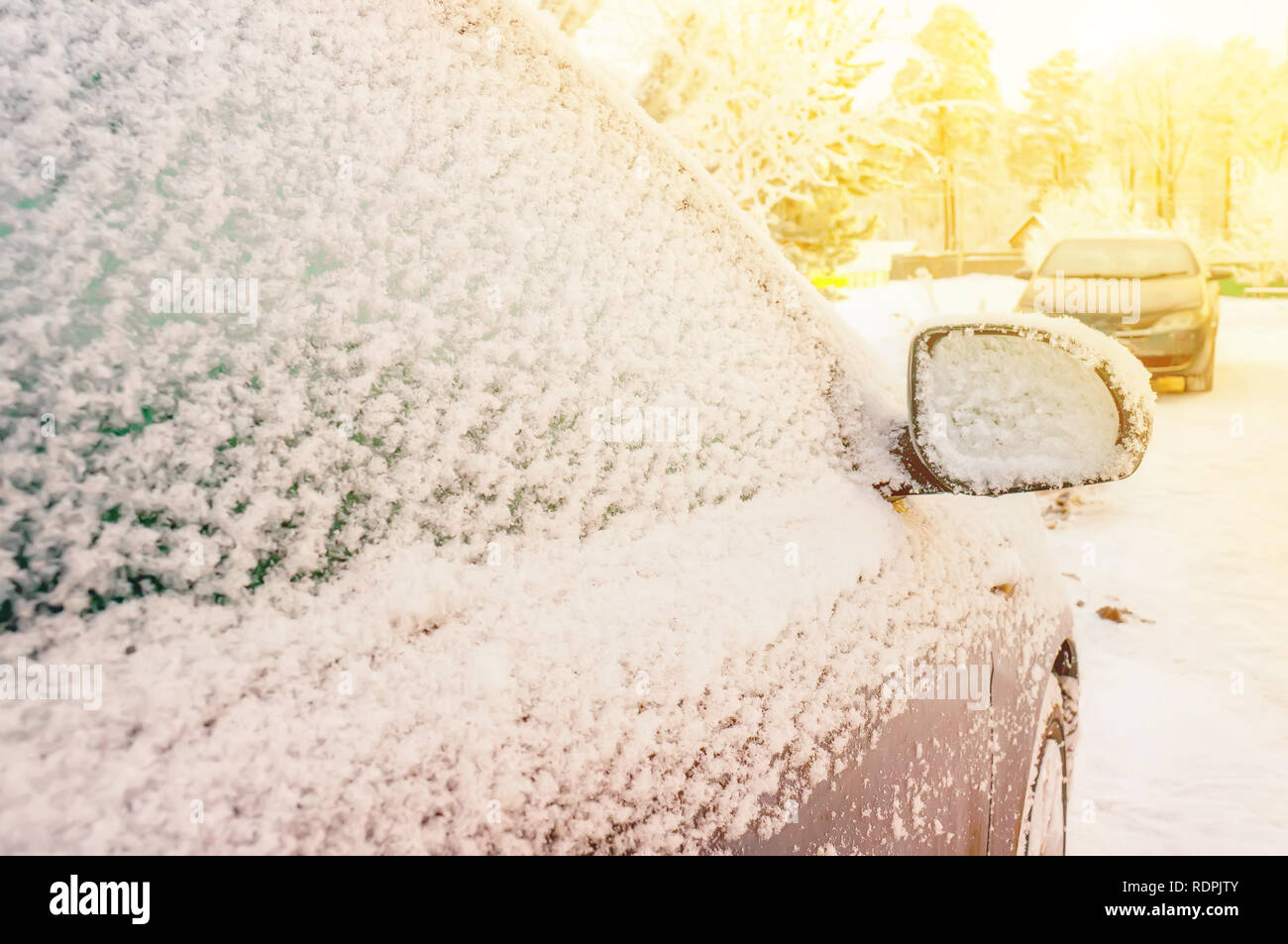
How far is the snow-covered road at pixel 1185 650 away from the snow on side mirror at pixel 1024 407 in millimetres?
1794

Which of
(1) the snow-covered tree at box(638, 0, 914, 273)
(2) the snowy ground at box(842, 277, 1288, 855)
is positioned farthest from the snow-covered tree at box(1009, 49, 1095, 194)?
(2) the snowy ground at box(842, 277, 1288, 855)

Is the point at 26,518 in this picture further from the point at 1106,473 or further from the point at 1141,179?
the point at 1141,179

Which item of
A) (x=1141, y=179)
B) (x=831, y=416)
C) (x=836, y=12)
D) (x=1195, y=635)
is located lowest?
(x=1195, y=635)

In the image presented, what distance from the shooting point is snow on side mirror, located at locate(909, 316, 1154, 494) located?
4.82ft

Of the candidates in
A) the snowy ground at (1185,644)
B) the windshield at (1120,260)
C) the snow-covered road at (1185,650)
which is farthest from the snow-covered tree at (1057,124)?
the snow-covered road at (1185,650)

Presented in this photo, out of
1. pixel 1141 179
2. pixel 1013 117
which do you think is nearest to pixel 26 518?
pixel 1141 179

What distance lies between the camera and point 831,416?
159 cm

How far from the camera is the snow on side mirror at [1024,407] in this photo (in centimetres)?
147

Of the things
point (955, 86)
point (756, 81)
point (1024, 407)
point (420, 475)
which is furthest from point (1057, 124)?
point (420, 475)

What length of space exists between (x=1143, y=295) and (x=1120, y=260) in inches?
38.7

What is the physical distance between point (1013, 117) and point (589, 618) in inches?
2144

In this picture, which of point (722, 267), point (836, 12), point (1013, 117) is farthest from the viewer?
point (1013, 117)

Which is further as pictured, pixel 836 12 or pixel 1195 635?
pixel 836 12

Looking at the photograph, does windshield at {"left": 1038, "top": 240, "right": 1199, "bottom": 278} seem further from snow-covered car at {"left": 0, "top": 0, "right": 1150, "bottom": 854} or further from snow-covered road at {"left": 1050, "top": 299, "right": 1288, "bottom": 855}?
snow-covered car at {"left": 0, "top": 0, "right": 1150, "bottom": 854}
